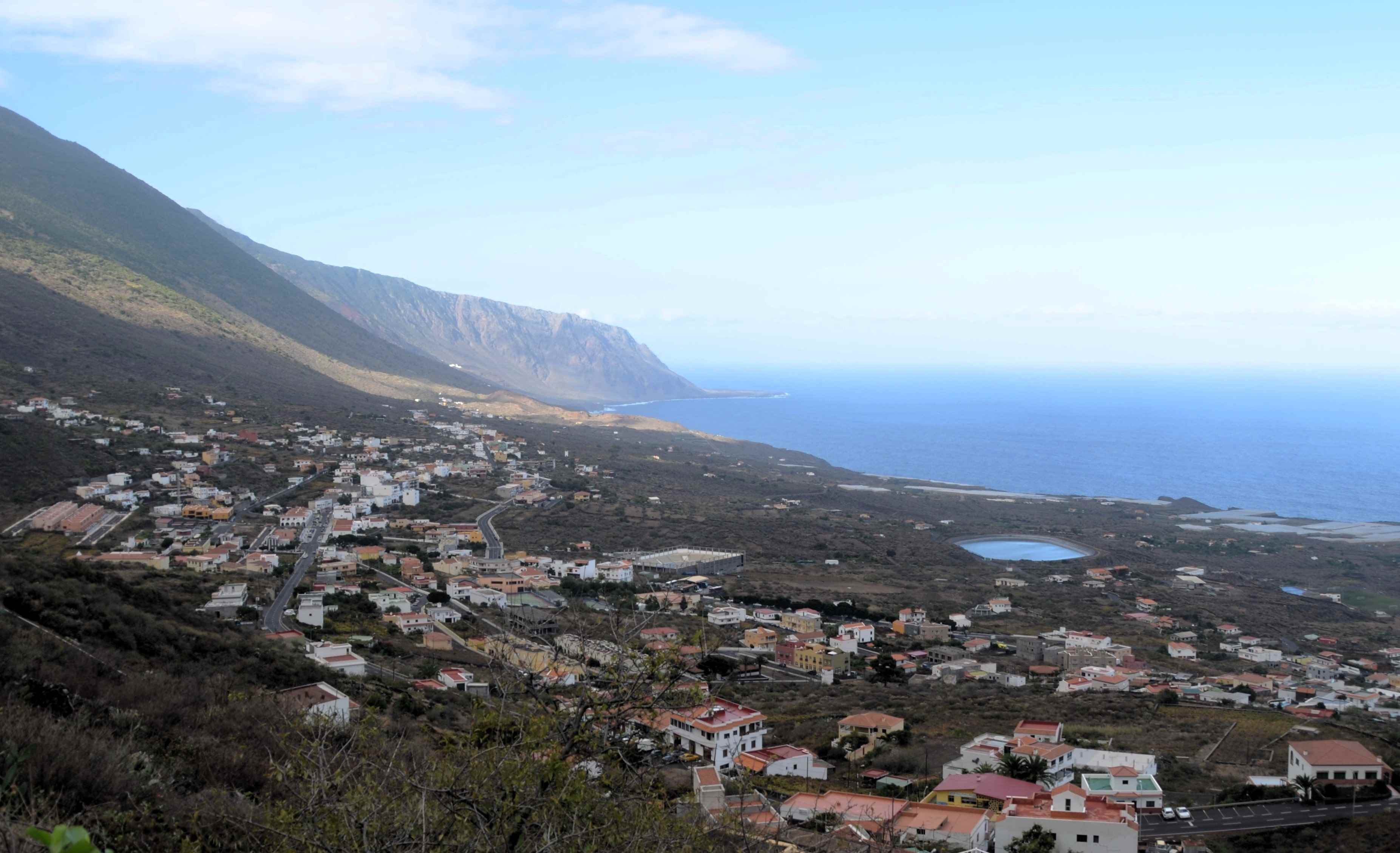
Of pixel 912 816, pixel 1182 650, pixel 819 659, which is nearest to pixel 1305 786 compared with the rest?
pixel 912 816

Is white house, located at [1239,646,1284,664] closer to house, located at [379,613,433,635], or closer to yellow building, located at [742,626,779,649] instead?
yellow building, located at [742,626,779,649]

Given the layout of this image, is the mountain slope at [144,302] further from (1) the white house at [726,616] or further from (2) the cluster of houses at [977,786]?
(2) the cluster of houses at [977,786]

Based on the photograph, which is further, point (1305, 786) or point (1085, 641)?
point (1085, 641)

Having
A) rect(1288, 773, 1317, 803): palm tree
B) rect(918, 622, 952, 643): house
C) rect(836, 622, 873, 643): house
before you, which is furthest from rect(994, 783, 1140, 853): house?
rect(918, 622, 952, 643): house

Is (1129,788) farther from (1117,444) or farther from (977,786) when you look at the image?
(1117,444)

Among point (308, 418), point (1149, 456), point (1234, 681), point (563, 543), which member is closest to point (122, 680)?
point (1234, 681)

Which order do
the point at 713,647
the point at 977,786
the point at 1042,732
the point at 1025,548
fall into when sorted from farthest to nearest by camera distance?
1. the point at 1025,548
2. the point at 1042,732
3. the point at 977,786
4. the point at 713,647

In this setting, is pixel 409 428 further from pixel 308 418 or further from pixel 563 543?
pixel 563 543
